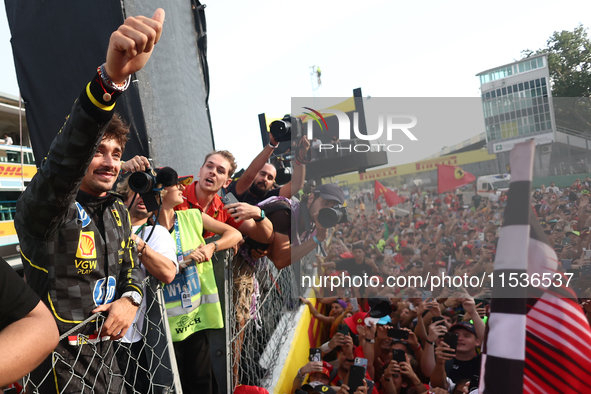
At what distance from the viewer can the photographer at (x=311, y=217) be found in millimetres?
2488

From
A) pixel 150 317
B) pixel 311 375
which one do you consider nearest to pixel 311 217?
pixel 150 317

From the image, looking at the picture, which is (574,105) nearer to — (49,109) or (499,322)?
(499,322)

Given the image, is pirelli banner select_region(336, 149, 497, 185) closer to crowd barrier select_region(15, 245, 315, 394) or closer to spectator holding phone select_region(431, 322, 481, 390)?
crowd barrier select_region(15, 245, 315, 394)

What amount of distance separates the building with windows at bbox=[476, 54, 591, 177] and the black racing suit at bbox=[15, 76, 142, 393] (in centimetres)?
140

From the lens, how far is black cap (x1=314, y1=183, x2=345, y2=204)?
2.47m

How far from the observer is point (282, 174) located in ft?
12.6

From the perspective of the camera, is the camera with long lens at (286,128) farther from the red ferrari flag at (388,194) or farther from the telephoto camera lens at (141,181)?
the telephoto camera lens at (141,181)

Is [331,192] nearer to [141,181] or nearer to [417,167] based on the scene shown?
[417,167]

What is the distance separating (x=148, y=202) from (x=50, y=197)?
74 centimetres

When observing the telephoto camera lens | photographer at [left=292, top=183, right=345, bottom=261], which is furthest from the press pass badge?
photographer at [left=292, top=183, right=345, bottom=261]

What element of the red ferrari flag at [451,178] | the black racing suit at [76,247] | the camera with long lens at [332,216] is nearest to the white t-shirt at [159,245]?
the black racing suit at [76,247]

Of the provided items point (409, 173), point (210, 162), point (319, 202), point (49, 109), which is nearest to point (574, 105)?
point (409, 173)

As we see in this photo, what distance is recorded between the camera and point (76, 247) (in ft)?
4.51

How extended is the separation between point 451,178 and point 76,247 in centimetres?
155
